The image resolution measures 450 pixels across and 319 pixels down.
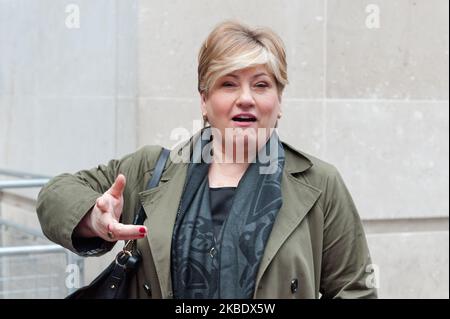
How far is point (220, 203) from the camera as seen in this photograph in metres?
2.62

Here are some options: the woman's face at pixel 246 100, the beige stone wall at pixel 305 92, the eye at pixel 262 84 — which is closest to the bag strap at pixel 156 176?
the woman's face at pixel 246 100

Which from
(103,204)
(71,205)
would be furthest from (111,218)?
(71,205)

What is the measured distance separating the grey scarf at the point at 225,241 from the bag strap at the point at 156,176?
0.12 metres

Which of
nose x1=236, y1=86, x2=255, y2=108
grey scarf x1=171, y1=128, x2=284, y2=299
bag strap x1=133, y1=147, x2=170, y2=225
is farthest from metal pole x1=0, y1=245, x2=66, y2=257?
nose x1=236, y1=86, x2=255, y2=108

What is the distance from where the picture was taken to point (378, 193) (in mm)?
5277

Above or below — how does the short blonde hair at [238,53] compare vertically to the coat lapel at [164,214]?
above

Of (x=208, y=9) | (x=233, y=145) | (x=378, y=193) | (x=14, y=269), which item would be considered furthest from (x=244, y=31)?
(x=378, y=193)

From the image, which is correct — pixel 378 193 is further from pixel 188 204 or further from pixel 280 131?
pixel 188 204

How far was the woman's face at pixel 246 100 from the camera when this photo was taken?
8.54 ft

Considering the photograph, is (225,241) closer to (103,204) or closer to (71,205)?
(103,204)

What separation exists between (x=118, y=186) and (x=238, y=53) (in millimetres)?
602

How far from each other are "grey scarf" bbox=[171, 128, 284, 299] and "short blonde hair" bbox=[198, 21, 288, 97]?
35 centimetres

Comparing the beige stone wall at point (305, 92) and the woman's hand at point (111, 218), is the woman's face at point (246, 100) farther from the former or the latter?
the beige stone wall at point (305, 92)
